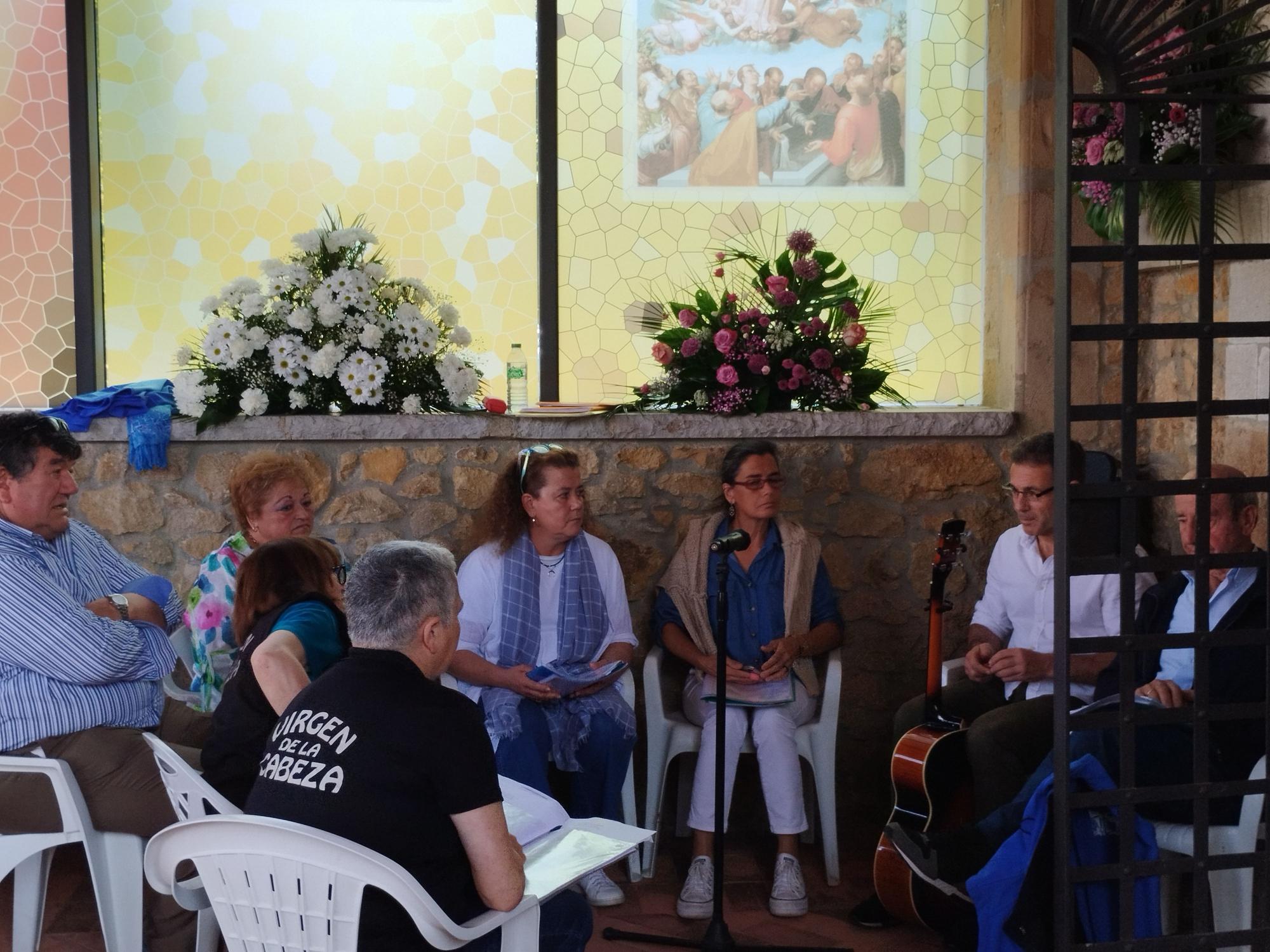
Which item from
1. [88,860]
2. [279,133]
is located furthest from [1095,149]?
[88,860]

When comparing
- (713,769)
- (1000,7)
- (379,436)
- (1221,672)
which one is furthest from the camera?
(1000,7)

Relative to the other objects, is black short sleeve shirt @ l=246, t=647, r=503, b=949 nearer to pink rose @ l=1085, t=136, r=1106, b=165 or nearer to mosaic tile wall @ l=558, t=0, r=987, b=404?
pink rose @ l=1085, t=136, r=1106, b=165

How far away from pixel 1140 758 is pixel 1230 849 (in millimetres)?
251

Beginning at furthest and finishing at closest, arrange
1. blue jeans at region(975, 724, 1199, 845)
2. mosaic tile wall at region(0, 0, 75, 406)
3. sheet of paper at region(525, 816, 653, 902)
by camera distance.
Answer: mosaic tile wall at region(0, 0, 75, 406), blue jeans at region(975, 724, 1199, 845), sheet of paper at region(525, 816, 653, 902)

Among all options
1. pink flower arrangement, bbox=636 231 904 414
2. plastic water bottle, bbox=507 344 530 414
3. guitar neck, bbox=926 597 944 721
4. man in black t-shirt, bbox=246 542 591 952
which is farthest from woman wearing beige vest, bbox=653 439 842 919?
man in black t-shirt, bbox=246 542 591 952

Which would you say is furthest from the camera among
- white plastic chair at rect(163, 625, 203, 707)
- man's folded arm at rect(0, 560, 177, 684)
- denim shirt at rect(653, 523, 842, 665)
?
denim shirt at rect(653, 523, 842, 665)

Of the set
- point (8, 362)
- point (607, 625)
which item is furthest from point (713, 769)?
point (8, 362)

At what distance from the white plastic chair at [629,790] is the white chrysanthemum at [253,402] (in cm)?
101

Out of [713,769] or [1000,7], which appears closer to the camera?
[713,769]

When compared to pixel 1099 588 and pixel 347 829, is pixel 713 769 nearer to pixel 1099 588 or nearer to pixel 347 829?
pixel 1099 588

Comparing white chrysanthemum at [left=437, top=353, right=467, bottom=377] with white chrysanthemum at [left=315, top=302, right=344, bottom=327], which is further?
white chrysanthemum at [left=437, top=353, right=467, bottom=377]

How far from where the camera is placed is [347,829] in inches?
78.1

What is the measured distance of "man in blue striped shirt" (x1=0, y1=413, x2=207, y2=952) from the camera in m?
2.76

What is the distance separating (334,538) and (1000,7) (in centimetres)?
282
